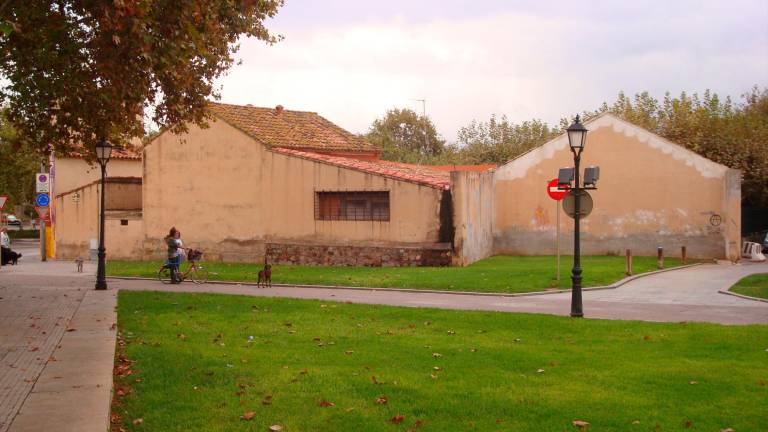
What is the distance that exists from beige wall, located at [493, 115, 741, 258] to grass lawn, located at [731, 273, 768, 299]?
6868mm

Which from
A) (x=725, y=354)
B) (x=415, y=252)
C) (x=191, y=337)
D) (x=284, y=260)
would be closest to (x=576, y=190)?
(x=725, y=354)

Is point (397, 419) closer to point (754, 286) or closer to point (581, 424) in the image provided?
point (581, 424)

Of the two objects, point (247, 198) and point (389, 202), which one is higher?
point (247, 198)

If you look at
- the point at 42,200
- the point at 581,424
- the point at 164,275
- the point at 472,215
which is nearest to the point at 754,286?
the point at 472,215

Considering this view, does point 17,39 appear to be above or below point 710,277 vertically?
above

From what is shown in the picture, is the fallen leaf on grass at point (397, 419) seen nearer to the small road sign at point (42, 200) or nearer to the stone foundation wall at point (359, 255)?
the stone foundation wall at point (359, 255)

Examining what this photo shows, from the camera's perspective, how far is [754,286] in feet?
71.2

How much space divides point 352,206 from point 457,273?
597 centimetres

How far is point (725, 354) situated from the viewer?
10.9m

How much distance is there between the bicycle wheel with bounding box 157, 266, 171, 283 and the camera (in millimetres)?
25745

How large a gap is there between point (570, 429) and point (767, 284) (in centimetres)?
1679

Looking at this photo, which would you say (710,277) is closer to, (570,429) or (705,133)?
(705,133)

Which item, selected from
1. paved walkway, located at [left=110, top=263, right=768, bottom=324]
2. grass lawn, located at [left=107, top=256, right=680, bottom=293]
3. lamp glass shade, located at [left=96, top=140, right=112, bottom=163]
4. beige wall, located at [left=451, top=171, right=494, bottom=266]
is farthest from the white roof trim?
lamp glass shade, located at [left=96, top=140, right=112, bottom=163]

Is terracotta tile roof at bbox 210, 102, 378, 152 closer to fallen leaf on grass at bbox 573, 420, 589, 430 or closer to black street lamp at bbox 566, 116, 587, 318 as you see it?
black street lamp at bbox 566, 116, 587, 318
